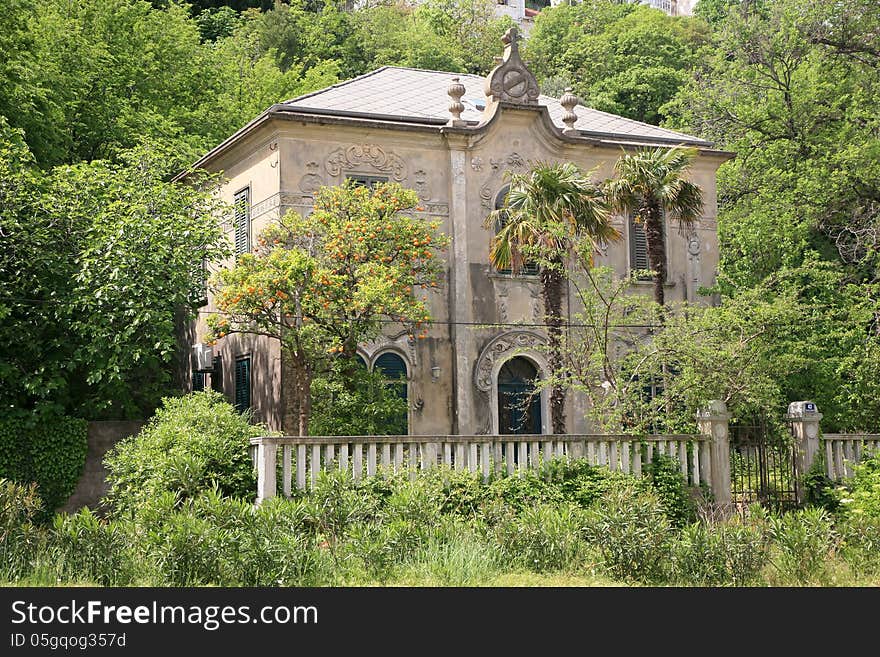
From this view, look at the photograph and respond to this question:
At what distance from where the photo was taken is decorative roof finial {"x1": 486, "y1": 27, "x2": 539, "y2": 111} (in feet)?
85.8

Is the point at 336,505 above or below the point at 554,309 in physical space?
below

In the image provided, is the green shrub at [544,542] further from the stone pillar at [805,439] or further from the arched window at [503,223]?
the arched window at [503,223]

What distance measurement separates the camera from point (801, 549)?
13.1m

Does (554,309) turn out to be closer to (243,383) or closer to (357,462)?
(357,462)


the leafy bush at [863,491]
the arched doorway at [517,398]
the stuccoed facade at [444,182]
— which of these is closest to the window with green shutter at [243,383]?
the stuccoed facade at [444,182]

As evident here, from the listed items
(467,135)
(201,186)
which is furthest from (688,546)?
(201,186)

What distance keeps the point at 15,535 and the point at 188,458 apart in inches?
142

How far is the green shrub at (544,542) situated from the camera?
13.4 metres

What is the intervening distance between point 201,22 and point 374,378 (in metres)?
37.7

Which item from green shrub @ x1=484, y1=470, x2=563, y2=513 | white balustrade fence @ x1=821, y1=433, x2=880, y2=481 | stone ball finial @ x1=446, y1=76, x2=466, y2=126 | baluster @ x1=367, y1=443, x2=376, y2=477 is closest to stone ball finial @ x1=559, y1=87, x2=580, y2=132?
stone ball finial @ x1=446, y1=76, x2=466, y2=126

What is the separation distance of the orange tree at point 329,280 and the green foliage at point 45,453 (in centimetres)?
347

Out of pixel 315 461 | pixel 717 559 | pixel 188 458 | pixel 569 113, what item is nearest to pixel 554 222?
pixel 569 113

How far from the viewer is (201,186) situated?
2828 centimetres

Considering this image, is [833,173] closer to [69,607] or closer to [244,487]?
[244,487]
